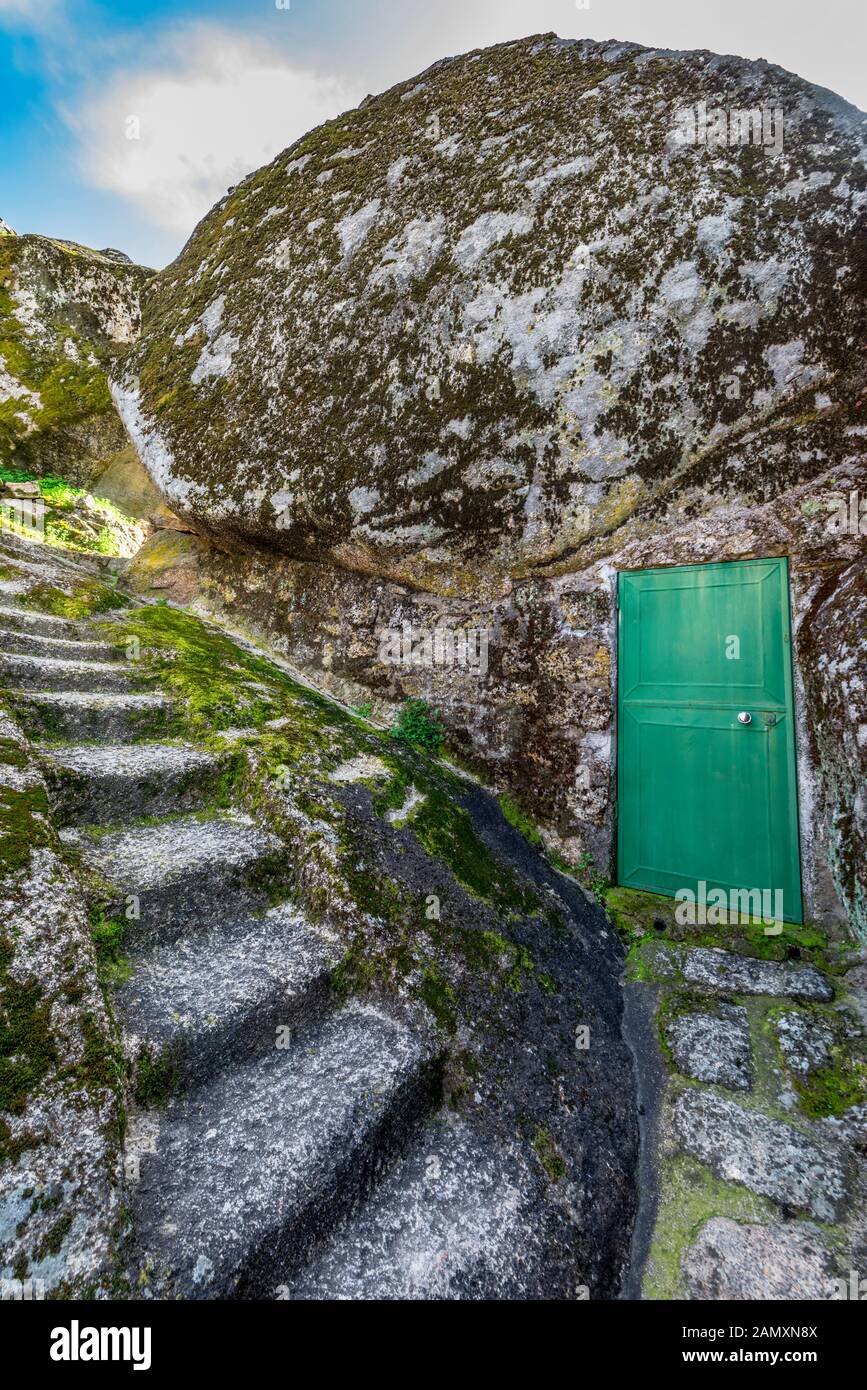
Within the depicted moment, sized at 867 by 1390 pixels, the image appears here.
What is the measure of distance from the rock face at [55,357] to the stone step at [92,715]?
630 centimetres

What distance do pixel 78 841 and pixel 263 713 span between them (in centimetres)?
176

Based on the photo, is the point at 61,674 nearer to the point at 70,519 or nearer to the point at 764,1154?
the point at 764,1154

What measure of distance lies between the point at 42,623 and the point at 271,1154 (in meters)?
4.21

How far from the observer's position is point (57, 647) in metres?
4.29

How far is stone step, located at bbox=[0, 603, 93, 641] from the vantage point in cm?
447

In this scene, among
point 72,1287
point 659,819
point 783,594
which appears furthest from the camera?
point 659,819

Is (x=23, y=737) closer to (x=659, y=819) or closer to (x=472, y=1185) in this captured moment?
(x=472, y=1185)

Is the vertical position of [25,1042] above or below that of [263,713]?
below

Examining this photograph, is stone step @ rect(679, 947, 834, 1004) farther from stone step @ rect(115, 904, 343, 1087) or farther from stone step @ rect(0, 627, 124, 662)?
stone step @ rect(0, 627, 124, 662)

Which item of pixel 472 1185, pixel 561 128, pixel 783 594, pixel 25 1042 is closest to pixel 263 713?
pixel 25 1042

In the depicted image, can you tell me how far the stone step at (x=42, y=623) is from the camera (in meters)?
4.47

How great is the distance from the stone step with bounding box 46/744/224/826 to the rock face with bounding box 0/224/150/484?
689 centimetres
